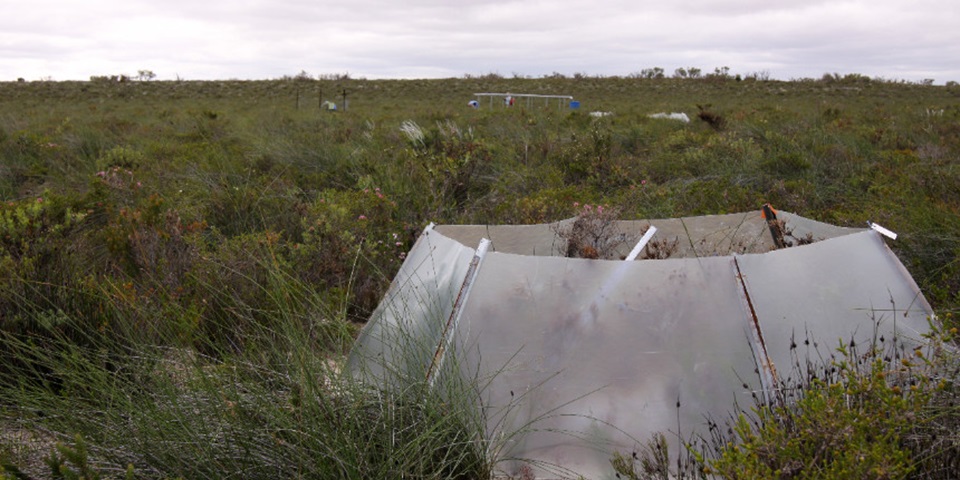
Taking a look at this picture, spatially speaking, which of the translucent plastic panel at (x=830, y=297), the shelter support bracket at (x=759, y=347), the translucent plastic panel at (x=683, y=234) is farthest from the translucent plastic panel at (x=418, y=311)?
A: the translucent plastic panel at (x=830, y=297)

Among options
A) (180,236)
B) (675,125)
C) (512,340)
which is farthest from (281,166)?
(675,125)

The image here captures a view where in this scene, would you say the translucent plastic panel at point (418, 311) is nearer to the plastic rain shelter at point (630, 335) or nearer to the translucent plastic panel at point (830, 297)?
the plastic rain shelter at point (630, 335)

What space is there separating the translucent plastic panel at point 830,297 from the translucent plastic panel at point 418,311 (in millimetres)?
1376

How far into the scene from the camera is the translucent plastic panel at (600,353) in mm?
3174

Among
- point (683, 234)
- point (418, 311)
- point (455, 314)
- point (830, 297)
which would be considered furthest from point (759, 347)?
point (683, 234)

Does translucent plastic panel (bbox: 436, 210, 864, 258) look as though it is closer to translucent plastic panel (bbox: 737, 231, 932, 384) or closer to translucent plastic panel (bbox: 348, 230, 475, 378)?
translucent plastic panel (bbox: 348, 230, 475, 378)

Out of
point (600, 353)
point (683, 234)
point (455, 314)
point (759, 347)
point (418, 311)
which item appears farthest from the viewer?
point (683, 234)

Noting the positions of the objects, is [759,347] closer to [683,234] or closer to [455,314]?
[455,314]

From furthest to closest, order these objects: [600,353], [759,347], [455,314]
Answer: [455,314], [600,353], [759,347]

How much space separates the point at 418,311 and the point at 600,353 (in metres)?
1.00

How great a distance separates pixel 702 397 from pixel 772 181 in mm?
5659

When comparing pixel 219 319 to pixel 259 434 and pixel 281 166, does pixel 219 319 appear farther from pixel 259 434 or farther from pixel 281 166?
pixel 281 166

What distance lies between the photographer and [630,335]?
3.35 m

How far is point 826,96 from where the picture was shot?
3148 centimetres
